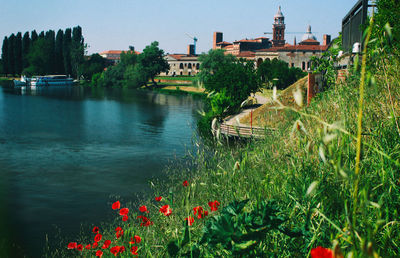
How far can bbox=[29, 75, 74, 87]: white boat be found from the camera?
214 feet

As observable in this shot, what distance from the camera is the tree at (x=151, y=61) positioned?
59.8 meters

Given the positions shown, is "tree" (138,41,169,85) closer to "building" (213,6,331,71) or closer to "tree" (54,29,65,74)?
"building" (213,6,331,71)

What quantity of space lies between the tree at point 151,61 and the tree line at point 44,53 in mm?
18757

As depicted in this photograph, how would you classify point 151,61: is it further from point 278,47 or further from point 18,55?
point 18,55

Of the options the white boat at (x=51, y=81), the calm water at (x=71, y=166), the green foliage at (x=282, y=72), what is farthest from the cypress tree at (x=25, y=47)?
the calm water at (x=71, y=166)

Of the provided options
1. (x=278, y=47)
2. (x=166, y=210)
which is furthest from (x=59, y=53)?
(x=166, y=210)

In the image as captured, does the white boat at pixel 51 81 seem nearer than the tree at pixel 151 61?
No

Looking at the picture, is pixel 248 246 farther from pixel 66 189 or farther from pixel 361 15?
pixel 66 189

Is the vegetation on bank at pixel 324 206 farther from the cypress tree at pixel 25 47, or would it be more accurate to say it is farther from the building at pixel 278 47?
the cypress tree at pixel 25 47

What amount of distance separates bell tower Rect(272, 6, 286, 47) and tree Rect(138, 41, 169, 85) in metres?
46.8

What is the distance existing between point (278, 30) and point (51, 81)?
5867 cm

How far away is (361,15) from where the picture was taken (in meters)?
8.06

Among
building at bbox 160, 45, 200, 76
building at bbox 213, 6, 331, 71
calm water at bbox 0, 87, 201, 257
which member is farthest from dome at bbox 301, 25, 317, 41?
calm water at bbox 0, 87, 201, 257

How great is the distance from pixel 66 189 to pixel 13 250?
11.4ft
